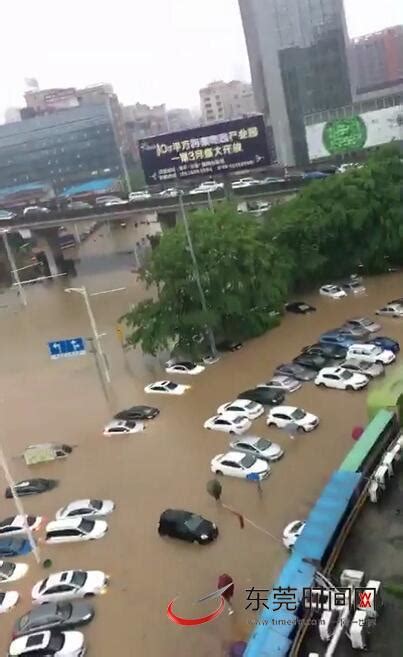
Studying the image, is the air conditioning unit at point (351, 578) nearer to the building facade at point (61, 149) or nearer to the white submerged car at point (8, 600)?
the white submerged car at point (8, 600)

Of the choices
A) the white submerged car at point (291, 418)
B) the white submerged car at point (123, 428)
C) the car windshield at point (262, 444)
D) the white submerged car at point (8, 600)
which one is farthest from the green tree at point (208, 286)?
the white submerged car at point (8, 600)

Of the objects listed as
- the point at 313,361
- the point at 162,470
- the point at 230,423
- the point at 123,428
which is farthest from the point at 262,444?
the point at 313,361

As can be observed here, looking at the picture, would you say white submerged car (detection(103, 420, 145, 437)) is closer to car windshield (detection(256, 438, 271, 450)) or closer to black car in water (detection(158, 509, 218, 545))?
car windshield (detection(256, 438, 271, 450))

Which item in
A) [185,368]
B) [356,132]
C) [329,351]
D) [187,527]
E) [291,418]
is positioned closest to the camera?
[187,527]

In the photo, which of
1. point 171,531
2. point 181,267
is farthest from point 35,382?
point 171,531

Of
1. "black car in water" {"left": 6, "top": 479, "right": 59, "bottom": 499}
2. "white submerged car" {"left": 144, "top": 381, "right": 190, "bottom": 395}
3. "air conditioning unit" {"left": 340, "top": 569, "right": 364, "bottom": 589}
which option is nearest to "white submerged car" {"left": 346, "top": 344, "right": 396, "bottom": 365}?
"white submerged car" {"left": 144, "top": 381, "right": 190, "bottom": 395}

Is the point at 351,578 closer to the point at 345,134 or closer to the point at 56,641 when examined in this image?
the point at 56,641
